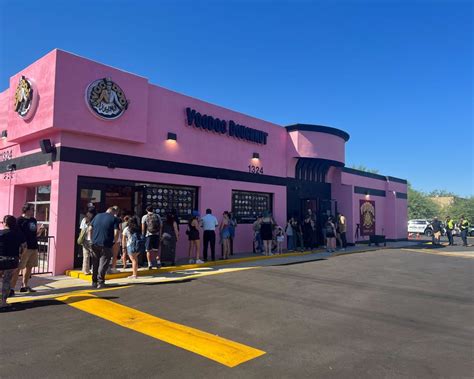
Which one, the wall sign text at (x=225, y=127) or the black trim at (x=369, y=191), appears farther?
the black trim at (x=369, y=191)

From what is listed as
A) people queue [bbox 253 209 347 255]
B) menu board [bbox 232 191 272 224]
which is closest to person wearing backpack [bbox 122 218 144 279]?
people queue [bbox 253 209 347 255]

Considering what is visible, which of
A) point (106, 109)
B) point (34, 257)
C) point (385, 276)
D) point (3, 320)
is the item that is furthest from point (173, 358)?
point (106, 109)

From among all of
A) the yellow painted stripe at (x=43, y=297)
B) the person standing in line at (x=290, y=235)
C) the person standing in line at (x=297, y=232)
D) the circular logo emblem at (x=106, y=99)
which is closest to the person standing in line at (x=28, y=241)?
the yellow painted stripe at (x=43, y=297)

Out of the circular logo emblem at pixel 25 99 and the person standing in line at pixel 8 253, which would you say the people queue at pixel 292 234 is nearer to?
the circular logo emblem at pixel 25 99

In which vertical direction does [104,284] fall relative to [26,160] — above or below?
below

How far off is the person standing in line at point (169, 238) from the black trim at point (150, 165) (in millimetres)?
2289

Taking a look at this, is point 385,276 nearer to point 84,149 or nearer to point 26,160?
point 84,149

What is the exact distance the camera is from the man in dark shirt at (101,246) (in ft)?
25.9

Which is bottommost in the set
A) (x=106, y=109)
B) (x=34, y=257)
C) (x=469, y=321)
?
(x=469, y=321)

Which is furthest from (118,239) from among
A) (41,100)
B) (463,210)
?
(463,210)

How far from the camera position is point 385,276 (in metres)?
9.83

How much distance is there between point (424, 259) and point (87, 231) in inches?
492

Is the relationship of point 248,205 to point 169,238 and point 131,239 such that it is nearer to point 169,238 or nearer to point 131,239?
point 169,238

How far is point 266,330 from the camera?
16.8 ft
